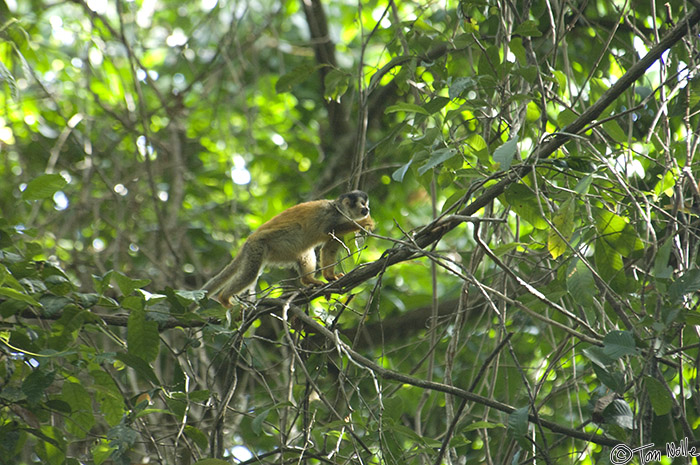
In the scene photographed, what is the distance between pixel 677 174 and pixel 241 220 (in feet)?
16.4

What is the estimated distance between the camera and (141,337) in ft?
9.14

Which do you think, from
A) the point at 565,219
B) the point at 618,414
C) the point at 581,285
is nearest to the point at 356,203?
the point at 565,219

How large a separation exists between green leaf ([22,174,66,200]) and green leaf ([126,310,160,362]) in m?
0.70

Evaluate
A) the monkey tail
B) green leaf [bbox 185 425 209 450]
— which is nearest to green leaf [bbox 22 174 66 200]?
green leaf [bbox 185 425 209 450]

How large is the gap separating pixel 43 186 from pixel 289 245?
7.10 ft

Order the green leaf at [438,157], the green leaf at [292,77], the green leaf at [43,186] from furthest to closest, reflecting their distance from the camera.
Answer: the green leaf at [292,77]
the green leaf at [43,186]
the green leaf at [438,157]

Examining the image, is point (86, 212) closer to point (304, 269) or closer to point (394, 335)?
point (304, 269)

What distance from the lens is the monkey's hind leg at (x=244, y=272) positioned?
4668mm

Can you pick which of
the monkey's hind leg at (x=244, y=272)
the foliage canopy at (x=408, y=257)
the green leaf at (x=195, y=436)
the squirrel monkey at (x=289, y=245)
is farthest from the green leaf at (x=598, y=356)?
the monkey's hind leg at (x=244, y=272)

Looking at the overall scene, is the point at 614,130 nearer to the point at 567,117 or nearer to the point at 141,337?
the point at 567,117

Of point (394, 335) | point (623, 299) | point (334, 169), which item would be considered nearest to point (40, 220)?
point (334, 169)

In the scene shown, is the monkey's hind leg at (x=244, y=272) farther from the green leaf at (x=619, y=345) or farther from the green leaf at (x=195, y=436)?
the green leaf at (x=619, y=345)
